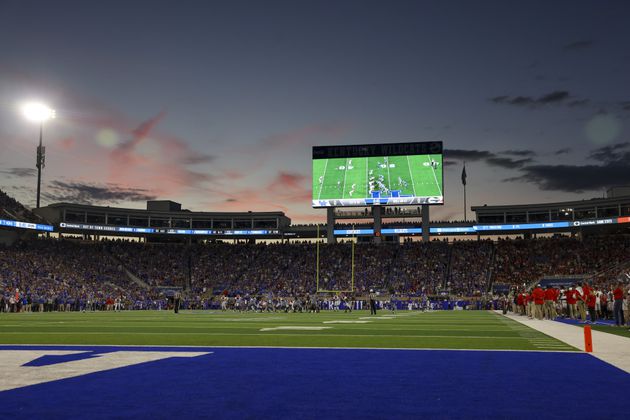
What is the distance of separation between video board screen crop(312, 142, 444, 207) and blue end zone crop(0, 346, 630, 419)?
4779 centimetres

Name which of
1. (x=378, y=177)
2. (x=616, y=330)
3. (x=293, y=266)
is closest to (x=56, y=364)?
(x=616, y=330)

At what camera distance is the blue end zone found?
526 centimetres

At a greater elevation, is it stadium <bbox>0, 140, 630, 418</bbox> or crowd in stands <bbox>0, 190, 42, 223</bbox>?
crowd in stands <bbox>0, 190, 42, 223</bbox>

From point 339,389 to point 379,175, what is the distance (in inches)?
2045

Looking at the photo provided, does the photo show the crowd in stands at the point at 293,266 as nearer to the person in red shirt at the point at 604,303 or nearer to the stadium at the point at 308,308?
the stadium at the point at 308,308

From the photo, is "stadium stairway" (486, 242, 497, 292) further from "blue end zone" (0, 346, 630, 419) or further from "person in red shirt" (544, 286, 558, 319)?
"blue end zone" (0, 346, 630, 419)

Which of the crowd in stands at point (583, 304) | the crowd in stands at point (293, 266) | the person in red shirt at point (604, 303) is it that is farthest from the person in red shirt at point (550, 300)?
the crowd in stands at point (293, 266)

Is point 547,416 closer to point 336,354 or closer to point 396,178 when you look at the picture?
point 336,354

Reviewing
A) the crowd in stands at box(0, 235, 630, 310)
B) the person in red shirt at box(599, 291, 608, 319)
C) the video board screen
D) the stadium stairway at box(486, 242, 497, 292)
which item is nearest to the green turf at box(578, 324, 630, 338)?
the person in red shirt at box(599, 291, 608, 319)

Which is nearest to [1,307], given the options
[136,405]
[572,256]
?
[136,405]

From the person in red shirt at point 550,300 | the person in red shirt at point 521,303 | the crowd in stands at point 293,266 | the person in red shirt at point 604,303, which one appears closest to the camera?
the person in red shirt at point 550,300

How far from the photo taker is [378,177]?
5781 cm

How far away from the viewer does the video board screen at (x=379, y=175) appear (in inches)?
2243

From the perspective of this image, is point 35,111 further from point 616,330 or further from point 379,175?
point 616,330
